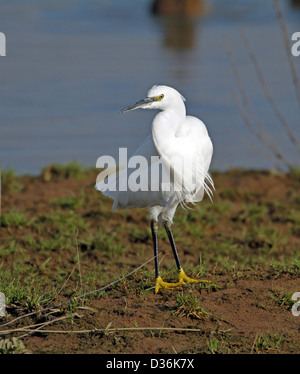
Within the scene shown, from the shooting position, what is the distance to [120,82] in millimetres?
11625

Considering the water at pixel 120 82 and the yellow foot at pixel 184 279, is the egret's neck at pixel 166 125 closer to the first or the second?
the yellow foot at pixel 184 279

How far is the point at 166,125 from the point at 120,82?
7.96m

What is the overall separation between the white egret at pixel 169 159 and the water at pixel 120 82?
3.40 metres

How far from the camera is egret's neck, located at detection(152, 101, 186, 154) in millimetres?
3818

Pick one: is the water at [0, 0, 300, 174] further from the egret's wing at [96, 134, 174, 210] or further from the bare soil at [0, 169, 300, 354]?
the egret's wing at [96, 134, 174, 210]

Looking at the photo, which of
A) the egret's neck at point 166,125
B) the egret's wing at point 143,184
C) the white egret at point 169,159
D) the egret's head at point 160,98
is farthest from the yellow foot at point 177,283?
the egret's head at point 160,98

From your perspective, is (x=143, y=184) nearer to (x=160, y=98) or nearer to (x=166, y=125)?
(x=166, y=125)

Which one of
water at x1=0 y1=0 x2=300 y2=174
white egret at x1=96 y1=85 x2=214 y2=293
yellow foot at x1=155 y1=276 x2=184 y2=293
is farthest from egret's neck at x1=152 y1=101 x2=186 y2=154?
water at x1=0 y1=0 x2=300 y2=174

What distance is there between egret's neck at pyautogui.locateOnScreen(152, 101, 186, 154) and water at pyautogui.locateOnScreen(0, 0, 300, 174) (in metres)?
3.68

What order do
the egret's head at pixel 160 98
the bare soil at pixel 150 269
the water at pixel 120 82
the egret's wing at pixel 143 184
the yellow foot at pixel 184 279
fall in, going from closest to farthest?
1. the bare soil at pixel 150 269
2. the egret's head at pixel 160 98
3. the yellow foot at pixel 184 279
4. the egret's wing at pixel 143 184
5. the water at pixel 120 82

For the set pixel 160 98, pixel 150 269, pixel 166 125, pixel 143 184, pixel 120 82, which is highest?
pixel 120 82

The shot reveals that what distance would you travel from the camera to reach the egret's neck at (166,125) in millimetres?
3818

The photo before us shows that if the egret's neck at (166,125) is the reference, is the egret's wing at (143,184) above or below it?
below

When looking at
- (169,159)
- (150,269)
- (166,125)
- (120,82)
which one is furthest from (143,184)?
(120,82)
